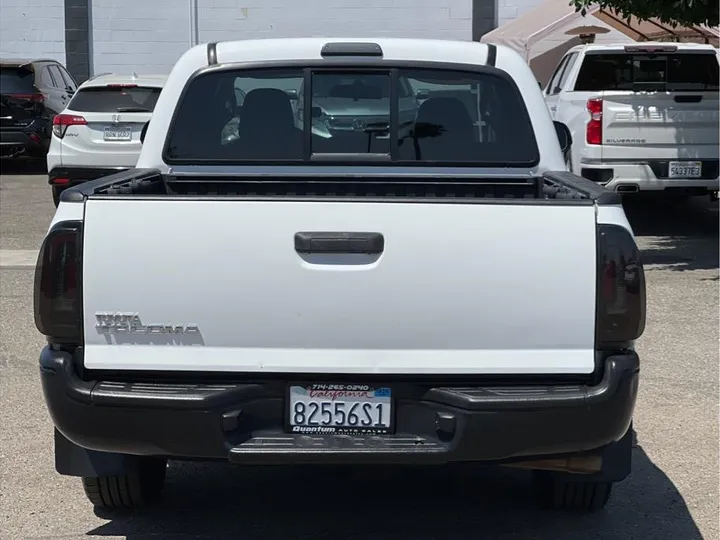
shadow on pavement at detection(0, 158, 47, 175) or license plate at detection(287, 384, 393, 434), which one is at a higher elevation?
license plate at detection(287, 384, 393, 434)

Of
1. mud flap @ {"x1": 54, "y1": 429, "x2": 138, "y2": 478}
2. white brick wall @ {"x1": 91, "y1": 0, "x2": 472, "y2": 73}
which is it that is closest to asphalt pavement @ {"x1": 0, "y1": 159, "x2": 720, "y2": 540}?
mud flap @ {"x1": 54, "y1": 429, "x2": 138, "y2": 478}

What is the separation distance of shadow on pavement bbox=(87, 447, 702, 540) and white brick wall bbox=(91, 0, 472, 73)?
17.7 metres

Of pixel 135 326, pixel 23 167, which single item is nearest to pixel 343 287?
pixel 135 326

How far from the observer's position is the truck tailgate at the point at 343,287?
3.85 meters

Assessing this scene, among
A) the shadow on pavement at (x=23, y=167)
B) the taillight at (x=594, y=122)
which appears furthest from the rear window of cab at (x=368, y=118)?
the shadow on pavement at (x=23, y=167)

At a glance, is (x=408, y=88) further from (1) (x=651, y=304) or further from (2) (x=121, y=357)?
(1) (x=651, y=304)

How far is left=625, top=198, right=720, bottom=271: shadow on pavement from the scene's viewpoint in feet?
37.2

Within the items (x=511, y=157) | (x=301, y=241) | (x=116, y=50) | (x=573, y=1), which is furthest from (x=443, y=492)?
(x=116, y=50)

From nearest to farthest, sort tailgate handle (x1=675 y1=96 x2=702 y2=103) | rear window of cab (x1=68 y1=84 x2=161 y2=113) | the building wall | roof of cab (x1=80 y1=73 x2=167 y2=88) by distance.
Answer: tailgate handle (x1=675 y1=96 x2=702 y2=103)
rear window of cab (x1=68 y1=84 x2=161 y2=113)
roof of cab (x1=80 y1=73 x2=167 y2=88)
the building wall

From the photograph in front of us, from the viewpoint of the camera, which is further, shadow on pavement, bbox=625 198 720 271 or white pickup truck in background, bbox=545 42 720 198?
white pickup truck in background, bbox=545 42 720 198

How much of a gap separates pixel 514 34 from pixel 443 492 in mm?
15279

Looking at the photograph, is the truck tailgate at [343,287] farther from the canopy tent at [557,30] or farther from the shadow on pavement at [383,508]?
the canopy tent at [557,30]

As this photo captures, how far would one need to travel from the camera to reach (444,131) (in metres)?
5.38

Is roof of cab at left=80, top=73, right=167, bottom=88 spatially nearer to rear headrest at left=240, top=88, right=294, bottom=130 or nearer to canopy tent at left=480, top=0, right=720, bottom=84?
canopy tent at left=480, top=0, right=720, bottom=84
